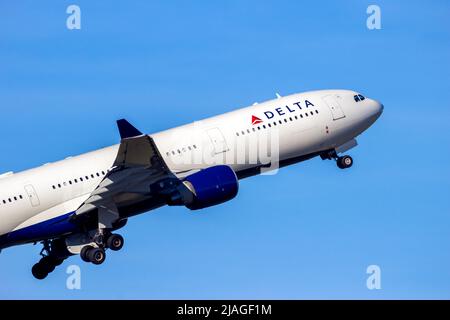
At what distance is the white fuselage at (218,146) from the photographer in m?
49.8

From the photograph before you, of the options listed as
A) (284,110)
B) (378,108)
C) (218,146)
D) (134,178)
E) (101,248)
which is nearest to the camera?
(134,178)

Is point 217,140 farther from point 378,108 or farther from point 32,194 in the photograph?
point 378,108

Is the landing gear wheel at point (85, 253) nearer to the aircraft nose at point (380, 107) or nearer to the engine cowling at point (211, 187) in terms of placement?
the engine cowling at point (211, 187)

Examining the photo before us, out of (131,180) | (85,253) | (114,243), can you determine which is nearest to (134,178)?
(131,180)

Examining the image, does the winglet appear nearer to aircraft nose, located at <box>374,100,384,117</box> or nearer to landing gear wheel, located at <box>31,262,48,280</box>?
landing gear wheel, located at <box>31,262,48,280</box>

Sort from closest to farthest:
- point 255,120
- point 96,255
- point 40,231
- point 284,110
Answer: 1. point 40,231
2. point 96,255
3. point 255,120
4. point 284,110

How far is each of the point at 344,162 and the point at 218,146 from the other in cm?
975

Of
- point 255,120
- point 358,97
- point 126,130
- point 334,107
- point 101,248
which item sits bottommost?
point 101,248

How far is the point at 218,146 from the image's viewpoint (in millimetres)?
53250

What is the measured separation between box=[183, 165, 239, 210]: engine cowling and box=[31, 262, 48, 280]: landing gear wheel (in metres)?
10.5

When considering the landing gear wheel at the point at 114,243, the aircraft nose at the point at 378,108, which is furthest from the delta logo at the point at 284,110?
the landing gear wheel at the point at 114,243

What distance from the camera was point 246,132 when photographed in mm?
54344

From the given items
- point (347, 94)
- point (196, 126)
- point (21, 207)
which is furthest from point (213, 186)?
point (347, 94)

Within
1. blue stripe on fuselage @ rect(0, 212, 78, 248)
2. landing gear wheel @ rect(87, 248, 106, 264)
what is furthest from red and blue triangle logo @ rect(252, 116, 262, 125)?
blue stripe on fuselage @ rect(0, 212, 78, 248)
